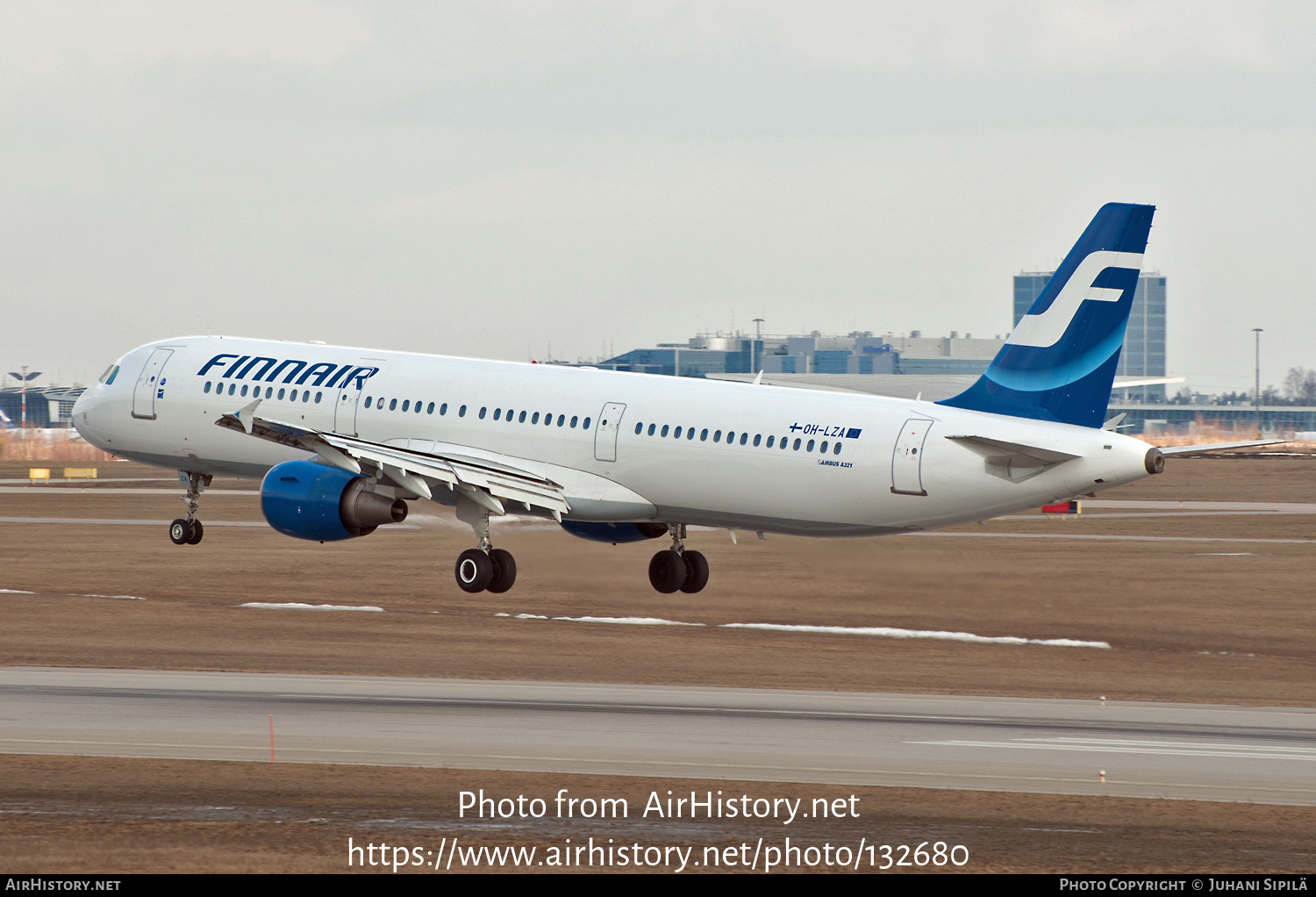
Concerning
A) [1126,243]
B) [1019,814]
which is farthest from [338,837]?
[1126,243]

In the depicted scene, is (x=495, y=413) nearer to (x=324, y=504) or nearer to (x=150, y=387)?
(x=324, y=504)

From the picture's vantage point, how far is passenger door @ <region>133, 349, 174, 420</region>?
5475 cm

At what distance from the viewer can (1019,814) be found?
100ft

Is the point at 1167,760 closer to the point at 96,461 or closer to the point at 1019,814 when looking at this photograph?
the point at 1019,814

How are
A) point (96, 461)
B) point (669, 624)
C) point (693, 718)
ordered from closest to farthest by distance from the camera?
point (693, 718) → point (669, 624) → point (96, 461)

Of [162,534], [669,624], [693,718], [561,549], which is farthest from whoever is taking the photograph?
[162,534]

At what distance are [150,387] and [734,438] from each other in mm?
20762

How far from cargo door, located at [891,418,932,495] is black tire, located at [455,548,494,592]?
40.3 feet

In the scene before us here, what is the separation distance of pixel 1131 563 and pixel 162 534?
48.5m

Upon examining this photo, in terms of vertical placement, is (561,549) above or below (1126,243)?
below

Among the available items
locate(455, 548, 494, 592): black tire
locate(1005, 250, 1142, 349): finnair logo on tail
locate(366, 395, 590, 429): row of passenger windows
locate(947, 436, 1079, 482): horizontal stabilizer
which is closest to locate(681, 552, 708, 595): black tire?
locate(366, 395, 590, 429): row of passenger windows

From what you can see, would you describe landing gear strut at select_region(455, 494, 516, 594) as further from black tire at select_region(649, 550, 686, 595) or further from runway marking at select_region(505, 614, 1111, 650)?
runway marking at select_region(505, 614, 1111, 650)

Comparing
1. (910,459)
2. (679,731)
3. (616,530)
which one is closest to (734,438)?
(910,459)

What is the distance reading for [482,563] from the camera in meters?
48.4
